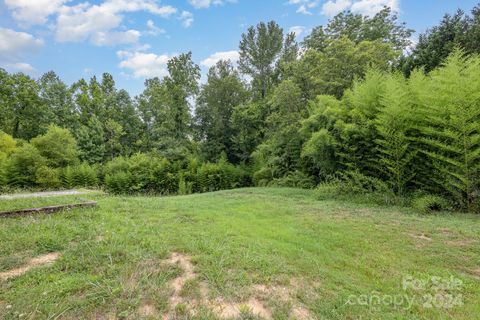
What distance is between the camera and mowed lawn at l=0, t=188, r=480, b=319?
172 cm

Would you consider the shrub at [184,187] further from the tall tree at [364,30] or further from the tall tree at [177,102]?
the tall tree at [364,30]

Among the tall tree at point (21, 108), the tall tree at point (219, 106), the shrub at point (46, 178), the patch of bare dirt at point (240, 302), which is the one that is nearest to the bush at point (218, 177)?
the tall tree at point (219, 106)

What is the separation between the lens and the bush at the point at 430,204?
4.68m

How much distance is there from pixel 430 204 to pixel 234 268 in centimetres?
447

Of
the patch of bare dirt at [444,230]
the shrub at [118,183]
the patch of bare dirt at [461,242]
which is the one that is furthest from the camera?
the shrub at [118,183]

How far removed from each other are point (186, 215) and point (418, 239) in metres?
3.36

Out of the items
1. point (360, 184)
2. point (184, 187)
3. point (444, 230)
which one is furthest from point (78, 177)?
point (444, 230)

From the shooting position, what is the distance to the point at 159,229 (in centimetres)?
323

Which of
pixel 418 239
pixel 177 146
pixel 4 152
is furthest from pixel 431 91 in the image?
pixel 4 152

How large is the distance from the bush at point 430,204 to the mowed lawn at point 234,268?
776mm

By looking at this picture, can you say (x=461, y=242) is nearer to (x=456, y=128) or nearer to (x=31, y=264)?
(x=456, y=128)

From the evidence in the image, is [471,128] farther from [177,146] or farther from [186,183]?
[177,146]

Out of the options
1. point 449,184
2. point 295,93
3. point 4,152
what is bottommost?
point 449,184

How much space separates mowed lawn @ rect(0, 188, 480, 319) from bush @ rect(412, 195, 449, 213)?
78 centimetres
